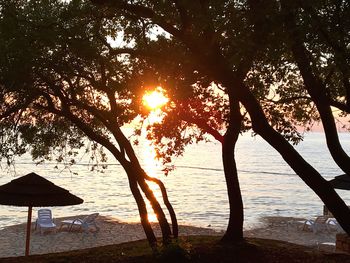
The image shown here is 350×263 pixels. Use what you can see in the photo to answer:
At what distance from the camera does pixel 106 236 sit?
1977cm

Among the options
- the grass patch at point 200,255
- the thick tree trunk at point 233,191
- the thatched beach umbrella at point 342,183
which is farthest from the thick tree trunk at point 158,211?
the thatched beach umbrella at point 342,183

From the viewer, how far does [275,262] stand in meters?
9.27

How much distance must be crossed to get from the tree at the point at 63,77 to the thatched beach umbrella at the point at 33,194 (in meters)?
1.30

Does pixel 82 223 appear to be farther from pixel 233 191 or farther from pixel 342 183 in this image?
pixel 342 183

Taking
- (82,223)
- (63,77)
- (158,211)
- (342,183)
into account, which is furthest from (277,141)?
(82,223)

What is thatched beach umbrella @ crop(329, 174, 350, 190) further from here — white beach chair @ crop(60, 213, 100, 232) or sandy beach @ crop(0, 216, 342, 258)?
white beach chair @ crop(60, 213, 100, 232)

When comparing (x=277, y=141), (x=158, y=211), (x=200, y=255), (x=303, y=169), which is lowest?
(x=200, y=255)

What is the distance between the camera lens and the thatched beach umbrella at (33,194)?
1034 centimetres

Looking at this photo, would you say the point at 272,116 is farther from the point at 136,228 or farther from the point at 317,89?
the point at 136,228

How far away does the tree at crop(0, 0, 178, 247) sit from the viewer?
28.0 feet

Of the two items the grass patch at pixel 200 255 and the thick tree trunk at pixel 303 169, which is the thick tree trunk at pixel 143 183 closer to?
the grass patch at pixel 200 255

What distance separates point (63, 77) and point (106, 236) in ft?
35.7

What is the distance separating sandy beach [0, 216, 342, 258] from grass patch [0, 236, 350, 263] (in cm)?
535

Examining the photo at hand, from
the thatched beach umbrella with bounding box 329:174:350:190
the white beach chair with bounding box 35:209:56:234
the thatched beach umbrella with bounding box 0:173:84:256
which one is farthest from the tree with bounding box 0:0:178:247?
the white beach chair with bounding box 35:209:56:234
